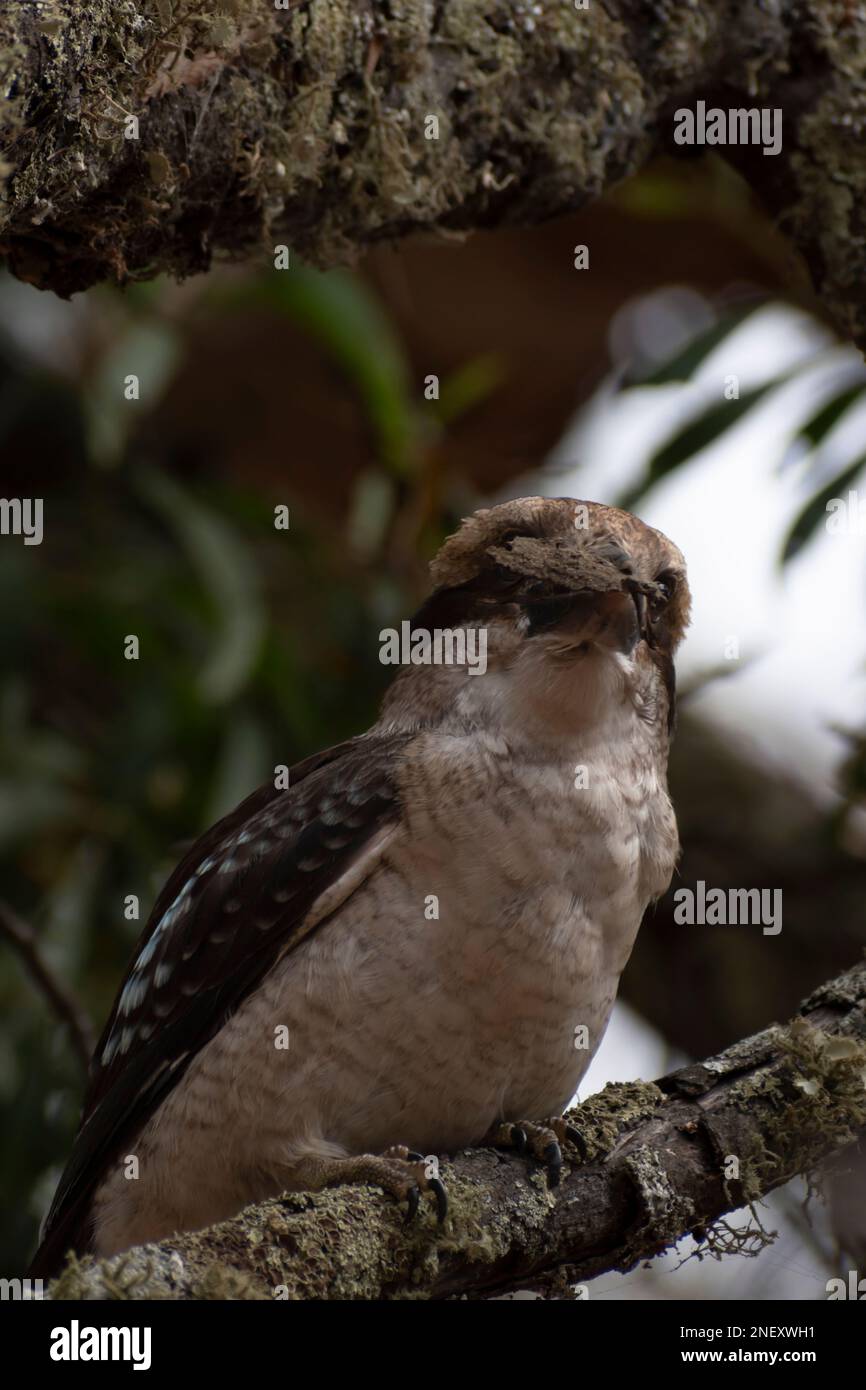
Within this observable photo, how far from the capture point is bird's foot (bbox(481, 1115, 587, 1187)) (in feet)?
8.61

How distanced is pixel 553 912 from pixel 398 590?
2.70 meters

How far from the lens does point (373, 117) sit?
2752 mm

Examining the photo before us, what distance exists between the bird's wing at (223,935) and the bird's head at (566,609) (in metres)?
0.29

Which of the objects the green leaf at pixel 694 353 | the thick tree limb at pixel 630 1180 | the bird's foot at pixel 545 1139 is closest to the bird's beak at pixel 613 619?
the thick tree limb at pixel 630 1180

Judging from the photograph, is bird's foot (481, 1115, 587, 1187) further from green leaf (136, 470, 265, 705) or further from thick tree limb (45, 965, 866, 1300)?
green leaf (136, 470, 265, 705)

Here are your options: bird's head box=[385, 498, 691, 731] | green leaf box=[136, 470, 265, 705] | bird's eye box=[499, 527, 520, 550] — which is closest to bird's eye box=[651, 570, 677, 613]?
bird's head box=[385, 498, 691, 731]

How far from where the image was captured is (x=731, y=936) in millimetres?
5195

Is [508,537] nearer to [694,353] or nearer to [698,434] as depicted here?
[698,434]

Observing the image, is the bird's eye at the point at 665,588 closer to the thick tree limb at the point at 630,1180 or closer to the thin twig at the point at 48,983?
the thick tree limb at the point at 630,1180

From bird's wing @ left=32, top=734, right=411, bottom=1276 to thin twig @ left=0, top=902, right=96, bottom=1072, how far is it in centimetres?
38

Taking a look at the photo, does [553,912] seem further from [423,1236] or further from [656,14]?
[656,14]

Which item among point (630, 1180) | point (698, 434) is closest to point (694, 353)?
point (698, 434)

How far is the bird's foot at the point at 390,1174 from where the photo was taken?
244 centimetres
